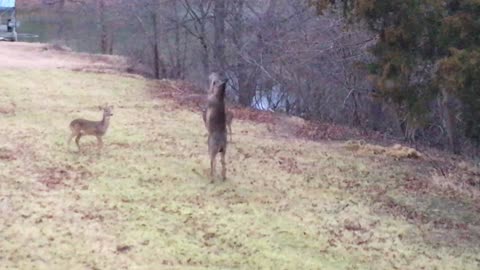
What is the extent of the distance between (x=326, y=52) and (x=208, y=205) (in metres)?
10.7

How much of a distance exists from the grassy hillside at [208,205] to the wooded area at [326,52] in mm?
1186

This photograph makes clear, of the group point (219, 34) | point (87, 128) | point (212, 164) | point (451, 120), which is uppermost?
point (219, 34)

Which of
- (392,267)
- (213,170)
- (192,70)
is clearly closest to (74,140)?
(213,170)

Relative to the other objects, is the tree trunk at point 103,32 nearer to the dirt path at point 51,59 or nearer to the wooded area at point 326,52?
the wooded area at point 326,52

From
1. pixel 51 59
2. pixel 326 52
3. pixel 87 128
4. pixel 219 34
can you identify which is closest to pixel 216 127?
pixel 87 128

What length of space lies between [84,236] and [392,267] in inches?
108

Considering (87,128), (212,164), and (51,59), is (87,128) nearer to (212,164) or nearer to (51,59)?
(212,164)

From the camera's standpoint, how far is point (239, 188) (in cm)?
961

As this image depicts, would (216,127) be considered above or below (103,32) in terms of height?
below

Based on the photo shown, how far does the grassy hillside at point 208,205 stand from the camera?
290 inches

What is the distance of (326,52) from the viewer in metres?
19.0

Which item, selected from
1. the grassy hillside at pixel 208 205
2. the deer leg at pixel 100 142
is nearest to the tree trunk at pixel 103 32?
the grassy hillside at pixel 208 205

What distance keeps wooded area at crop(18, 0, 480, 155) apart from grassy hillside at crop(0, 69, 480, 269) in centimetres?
119

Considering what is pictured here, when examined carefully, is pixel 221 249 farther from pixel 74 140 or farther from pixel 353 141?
pixel 353 141
